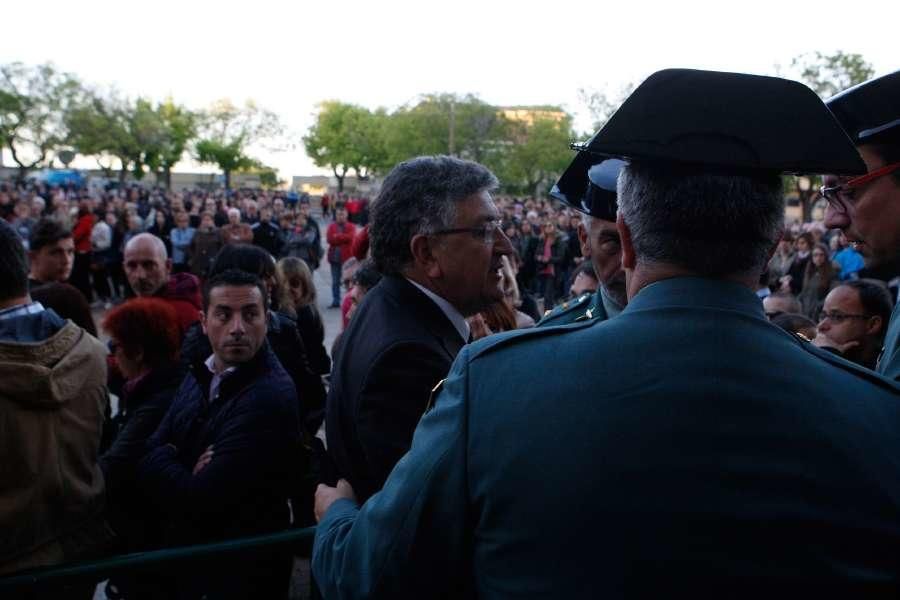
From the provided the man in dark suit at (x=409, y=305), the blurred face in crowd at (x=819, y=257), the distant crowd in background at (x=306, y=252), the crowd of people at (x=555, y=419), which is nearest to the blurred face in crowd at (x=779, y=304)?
the distant crowd in background at (x=306, y=252)

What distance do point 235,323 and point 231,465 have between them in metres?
0.70

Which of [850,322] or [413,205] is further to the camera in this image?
[850,322]

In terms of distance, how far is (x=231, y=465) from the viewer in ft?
9.45

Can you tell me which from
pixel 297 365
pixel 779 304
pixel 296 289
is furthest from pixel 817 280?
pixel 297 365

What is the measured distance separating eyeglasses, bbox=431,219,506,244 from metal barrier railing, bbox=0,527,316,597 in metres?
1.26

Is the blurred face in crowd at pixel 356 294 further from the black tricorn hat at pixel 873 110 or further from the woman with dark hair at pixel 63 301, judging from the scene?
the black tricorn hat at pixel 873 110

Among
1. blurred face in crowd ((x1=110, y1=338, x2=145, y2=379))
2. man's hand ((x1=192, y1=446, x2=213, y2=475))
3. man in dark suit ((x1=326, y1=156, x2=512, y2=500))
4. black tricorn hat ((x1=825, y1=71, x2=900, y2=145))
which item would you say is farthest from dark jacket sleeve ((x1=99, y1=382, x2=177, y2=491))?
black tricorn hat ((x1=825, y1=71, x2=900, y2=145))

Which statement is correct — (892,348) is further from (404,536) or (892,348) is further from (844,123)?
(404,536)

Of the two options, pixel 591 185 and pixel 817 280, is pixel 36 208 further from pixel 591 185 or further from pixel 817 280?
pixel 591 185

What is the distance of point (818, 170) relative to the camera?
121 cm

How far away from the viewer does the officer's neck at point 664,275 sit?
4.06 ft

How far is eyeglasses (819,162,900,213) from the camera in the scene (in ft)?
6.49

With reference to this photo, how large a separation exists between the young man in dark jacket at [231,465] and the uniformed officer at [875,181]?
79.6 inches

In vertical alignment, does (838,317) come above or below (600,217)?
below
